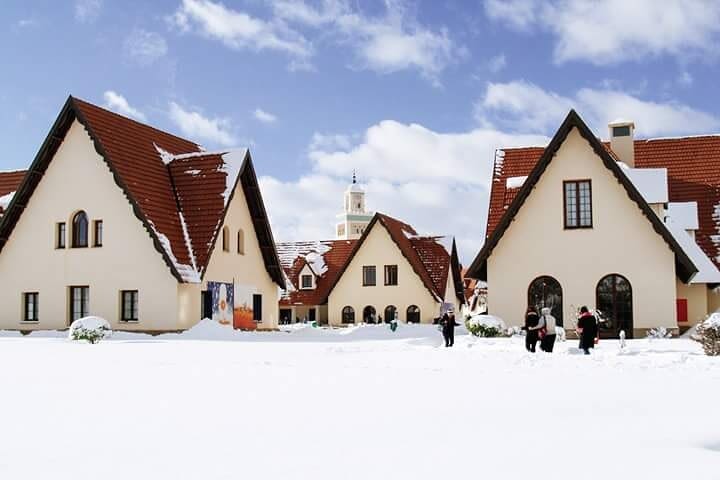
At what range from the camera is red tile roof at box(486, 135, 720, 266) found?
31.6 meters

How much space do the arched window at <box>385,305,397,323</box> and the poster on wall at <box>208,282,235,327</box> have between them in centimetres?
1685

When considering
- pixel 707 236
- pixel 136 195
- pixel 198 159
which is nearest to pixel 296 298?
pixel 198 159

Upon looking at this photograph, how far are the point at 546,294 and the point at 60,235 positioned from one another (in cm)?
2046

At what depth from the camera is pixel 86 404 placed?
441 inches

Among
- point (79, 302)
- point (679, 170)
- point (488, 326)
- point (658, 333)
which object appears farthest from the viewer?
point (79, 302)

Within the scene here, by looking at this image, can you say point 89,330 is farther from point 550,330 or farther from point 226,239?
point 550,330

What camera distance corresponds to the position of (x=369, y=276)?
5259cm

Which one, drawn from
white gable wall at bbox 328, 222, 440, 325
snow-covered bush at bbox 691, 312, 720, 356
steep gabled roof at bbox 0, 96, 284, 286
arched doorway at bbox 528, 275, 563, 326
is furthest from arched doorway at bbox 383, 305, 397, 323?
snow-covered bush at bbox 691, 312, 720, 356

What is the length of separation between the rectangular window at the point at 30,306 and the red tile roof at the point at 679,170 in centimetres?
1951

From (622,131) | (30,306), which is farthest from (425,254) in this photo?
(30,306)

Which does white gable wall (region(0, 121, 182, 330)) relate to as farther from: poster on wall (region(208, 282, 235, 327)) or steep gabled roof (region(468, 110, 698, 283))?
steep gabled roof (region(468, 110, 698, 283))

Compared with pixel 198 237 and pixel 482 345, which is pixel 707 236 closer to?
pixel 482 345

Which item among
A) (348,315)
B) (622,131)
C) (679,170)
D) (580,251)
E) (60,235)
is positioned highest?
(622,131)

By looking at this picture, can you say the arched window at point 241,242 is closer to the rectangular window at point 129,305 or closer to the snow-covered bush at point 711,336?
the rectangular window at point 129,305
